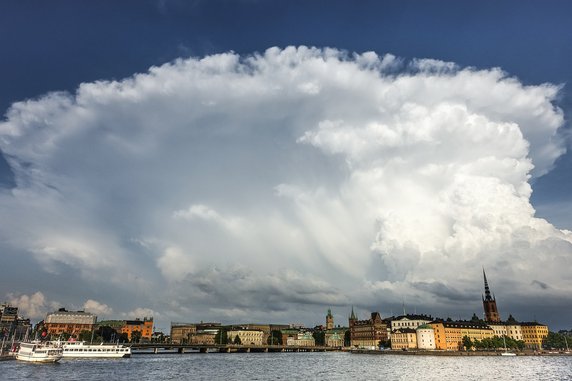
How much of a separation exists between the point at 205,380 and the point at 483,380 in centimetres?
5267

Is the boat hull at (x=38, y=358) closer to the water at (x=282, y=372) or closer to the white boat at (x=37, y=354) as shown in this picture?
the white boat at (x=37, y=354)

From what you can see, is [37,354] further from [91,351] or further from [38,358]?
[91,351]

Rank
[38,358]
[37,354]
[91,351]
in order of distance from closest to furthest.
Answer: [38,358] < [37,354] < [91,351]

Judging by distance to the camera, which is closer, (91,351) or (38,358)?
(38,358)

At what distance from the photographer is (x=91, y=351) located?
517ft

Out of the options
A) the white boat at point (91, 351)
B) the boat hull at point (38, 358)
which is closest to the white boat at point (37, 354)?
the boat hull at point (38, 358)

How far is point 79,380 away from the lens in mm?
81875

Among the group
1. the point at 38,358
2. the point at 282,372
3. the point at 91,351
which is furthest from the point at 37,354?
the point at 282,372

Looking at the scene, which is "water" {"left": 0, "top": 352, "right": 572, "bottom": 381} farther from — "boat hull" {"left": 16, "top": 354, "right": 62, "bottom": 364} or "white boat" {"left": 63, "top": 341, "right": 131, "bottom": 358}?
"white boat" {"left": 63, "top": 341, "right": 131, "bottom": 358}

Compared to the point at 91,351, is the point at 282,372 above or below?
below

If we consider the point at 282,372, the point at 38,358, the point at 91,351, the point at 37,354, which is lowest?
the point at 282,372

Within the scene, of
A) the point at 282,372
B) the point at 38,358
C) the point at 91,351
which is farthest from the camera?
the point at 91,351

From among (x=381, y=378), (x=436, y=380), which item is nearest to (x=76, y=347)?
(x=381, y=378)

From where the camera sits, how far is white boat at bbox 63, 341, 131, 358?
152750mm
